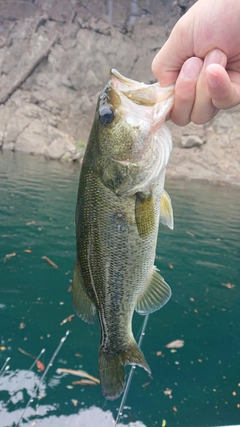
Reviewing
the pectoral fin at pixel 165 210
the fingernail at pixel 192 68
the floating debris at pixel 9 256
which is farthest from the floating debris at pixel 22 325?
the fingernail at pixel 192 68

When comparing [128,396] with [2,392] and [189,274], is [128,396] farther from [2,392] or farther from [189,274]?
[189,274]

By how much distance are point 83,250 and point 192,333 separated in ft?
14.9

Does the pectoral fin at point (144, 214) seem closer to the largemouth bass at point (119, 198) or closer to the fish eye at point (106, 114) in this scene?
the largemouth bass at point (119, 198)

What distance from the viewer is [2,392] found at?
168 inches

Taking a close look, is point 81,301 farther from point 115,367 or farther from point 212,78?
point 212,78

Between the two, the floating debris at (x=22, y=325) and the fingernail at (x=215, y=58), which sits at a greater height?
the fingernail at (x=215, y=58)

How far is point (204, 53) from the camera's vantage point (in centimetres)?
191

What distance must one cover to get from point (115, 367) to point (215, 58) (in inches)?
70.4

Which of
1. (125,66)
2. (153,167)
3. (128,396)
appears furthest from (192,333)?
(125,66)

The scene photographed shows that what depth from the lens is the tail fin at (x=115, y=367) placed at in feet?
6.50

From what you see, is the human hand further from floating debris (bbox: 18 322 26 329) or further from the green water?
floating debris (bbox: 18 322 26 329)

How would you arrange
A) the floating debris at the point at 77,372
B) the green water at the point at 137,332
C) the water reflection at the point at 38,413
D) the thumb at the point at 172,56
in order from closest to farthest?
the thumb at the point at 172,56 < the water reflection at the point at 38,413 < the green water at the point at 137,332 < the floating debris at the point at 77,372

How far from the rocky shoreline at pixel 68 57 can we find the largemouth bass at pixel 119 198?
23.3m

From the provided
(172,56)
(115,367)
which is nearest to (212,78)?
(172,56)
